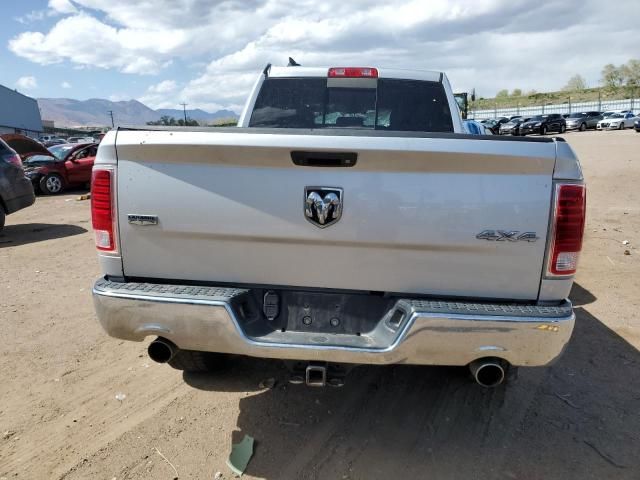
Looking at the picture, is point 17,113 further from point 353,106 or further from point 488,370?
point 488,370

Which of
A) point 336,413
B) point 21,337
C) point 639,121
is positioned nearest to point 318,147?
point 336,413

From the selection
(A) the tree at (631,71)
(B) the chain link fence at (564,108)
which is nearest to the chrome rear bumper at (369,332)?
(B) the chain link fence at (564,108)

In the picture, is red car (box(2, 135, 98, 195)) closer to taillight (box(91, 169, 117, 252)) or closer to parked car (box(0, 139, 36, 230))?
parked car (box(0, 139, 36, 230))

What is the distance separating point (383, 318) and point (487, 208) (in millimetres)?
752

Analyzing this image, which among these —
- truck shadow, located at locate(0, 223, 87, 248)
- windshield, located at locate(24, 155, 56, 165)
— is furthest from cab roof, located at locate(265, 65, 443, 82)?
windshield, located at locate(24, 155, 56, 165)

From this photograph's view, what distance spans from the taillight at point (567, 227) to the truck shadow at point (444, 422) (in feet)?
3.89

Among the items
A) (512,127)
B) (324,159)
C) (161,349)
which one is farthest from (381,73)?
(512,127)

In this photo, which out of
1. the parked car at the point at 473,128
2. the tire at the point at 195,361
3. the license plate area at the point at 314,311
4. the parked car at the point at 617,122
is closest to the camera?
the license plate area at the point at 314,311

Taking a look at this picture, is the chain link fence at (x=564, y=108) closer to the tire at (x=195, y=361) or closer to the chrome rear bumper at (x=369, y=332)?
the tire at (x=195, y=361)

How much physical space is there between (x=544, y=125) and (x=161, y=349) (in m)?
43.2

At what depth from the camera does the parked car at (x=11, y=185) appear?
27.9 feet

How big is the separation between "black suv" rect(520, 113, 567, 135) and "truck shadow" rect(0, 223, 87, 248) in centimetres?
3803

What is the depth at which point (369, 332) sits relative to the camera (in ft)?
8.32

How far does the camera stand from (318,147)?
2.35 m
